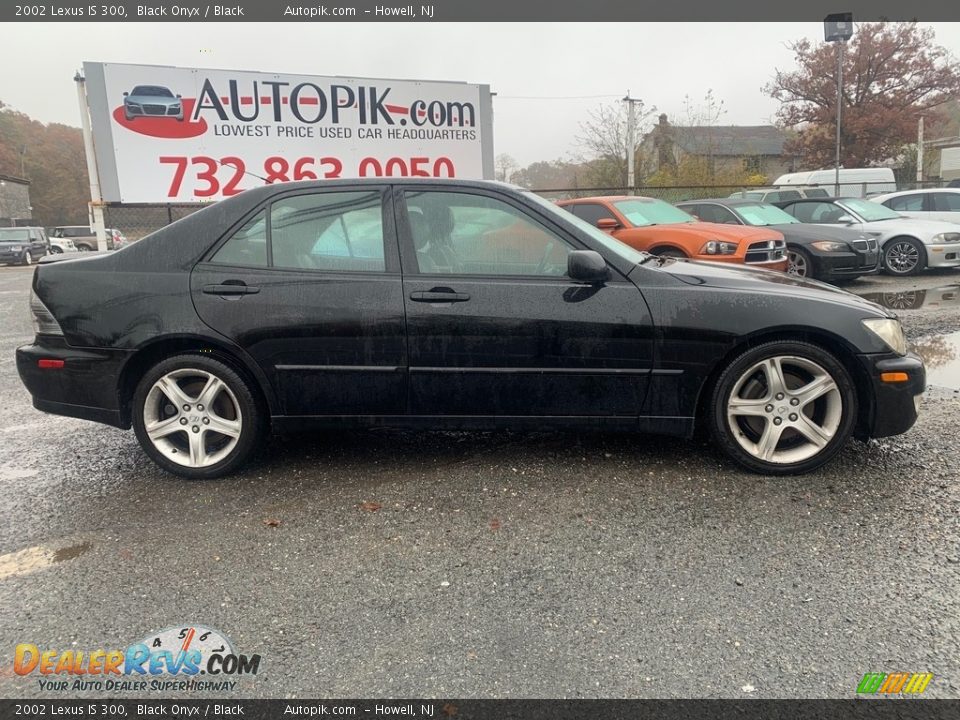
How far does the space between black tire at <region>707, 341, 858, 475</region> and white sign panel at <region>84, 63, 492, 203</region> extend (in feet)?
28.4

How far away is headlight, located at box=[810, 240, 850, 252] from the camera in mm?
10117

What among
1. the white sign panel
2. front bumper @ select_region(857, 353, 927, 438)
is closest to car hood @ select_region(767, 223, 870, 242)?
the white sign panel

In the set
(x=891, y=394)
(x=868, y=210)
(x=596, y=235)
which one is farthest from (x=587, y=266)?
(x=868, y=210)

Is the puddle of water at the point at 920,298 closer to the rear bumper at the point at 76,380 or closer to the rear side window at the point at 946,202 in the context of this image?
the rear side window at the point at 946,202

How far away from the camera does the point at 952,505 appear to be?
3.11m

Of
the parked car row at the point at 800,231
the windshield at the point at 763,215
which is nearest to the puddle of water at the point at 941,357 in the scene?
the parked car row at the point at 800,231

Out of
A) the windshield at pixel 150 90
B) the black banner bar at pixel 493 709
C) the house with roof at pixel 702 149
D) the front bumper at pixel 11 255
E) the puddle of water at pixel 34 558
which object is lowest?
the black banner bar at pixel 493 709

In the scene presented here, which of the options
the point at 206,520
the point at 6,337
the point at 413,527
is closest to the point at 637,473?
the point at 413,527

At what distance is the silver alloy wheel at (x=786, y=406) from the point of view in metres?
3.37

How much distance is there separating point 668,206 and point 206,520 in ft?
27.0

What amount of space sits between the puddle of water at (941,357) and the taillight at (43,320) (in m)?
5.82

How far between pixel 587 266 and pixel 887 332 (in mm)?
1546

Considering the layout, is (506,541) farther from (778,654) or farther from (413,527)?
(778,654)

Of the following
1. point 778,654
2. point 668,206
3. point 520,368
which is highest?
point 668,206
